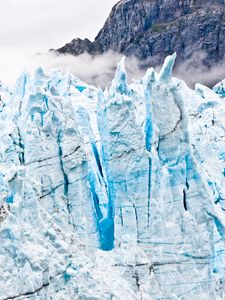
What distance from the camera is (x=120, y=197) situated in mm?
19219

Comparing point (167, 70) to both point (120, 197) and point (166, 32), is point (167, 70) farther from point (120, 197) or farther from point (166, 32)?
point (166, 32)

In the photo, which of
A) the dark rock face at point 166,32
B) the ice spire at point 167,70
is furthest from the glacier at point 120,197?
the dark rock face at point 166,32

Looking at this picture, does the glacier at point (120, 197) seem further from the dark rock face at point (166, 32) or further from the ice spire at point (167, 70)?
the dark rock face at point (166, 32)

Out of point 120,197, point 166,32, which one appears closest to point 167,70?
point 120,197

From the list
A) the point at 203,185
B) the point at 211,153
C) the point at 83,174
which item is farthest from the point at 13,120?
the point at 211,153

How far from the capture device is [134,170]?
19.3 meters

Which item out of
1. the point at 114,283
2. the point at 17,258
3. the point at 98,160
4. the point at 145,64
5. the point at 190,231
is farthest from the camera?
the point at 145,64

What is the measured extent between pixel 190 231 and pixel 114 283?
288 cm

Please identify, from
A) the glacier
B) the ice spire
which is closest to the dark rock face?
the ice spire

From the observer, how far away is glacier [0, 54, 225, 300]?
57.8ft

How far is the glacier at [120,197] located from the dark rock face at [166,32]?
47165 millimetres

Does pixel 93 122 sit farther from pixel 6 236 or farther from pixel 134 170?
pixel 6 236

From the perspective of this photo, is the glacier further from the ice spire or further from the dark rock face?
the dark rock face

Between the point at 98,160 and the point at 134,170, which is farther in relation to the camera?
the point at 98,160
